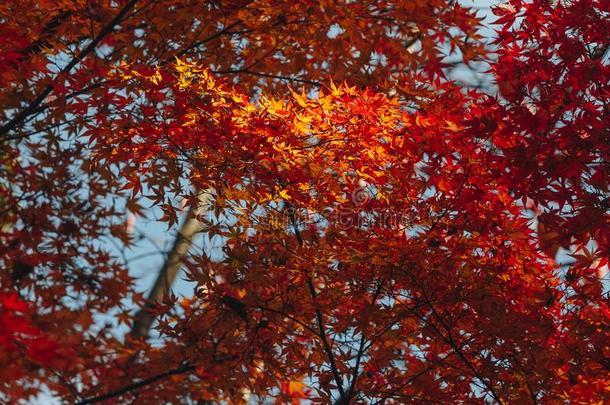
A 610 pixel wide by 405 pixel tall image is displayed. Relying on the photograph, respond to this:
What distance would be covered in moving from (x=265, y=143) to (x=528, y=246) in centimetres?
163

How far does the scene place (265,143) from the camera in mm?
3461

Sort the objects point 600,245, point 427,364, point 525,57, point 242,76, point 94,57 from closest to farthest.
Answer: point 600,245, point 525,57, point 427,364, point 94,57, point 242,76

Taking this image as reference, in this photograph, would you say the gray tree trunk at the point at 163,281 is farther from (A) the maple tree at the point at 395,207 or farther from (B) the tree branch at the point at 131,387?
(A) the maple tree at the point at 395,207

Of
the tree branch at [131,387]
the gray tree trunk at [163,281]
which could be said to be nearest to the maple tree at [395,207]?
the tree branch at [131,387]

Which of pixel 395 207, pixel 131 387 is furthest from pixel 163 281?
pixel 395 207

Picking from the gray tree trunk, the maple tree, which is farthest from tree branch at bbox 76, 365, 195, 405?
the gray tree trunk

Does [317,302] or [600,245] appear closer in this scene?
[600,245]

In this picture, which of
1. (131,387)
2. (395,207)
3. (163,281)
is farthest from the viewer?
(163,281)

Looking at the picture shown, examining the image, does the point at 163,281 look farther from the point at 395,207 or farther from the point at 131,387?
the point at 395,207

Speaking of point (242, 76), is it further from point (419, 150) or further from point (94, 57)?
point (419, 150)

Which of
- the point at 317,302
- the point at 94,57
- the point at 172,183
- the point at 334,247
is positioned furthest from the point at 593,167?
the point at 94,57

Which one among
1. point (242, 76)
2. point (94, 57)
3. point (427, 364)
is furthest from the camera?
point (242, 76)

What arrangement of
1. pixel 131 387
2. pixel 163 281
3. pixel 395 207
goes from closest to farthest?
pixel 395 207 < pixel 131 387 < pixel 163 281

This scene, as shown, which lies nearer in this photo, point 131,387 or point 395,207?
point 395,207
